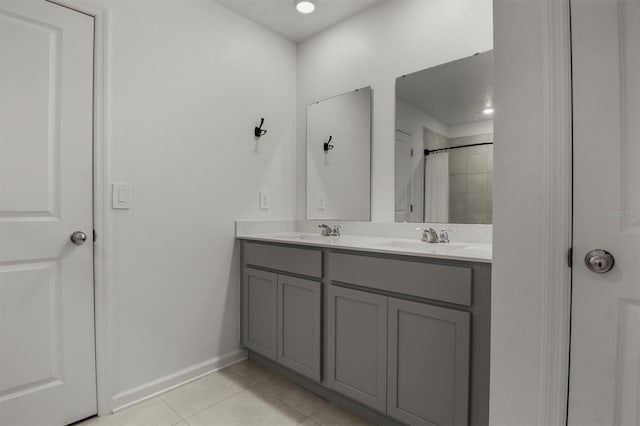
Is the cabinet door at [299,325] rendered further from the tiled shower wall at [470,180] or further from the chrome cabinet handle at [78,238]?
the chrome cabinet handle at [78,238]

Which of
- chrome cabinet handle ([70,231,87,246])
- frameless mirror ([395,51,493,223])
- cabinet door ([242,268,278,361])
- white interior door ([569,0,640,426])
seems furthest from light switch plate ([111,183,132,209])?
white interior door ([569,0,640,426])

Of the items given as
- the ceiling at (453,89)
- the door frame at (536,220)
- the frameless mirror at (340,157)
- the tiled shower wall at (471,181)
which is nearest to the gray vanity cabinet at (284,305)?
the frameless mirror at (340,157)

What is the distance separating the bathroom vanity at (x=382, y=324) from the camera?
128 centimetres

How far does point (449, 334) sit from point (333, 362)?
2.23 ft

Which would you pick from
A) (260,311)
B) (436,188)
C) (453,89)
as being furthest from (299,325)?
(453,89)

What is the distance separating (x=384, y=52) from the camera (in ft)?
7.17

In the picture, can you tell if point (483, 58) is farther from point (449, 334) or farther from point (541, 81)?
point (449, 334)

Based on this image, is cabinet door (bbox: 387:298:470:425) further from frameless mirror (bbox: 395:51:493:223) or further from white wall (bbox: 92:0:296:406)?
white wall (bbox: 92:0:296:406)

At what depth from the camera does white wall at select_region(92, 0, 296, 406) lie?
179cm

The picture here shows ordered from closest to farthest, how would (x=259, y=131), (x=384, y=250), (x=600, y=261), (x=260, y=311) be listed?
1. (x=600, y=261)
2. (x=384, y=250)
3. (x=260, y=311)
4. (x=259, y=131)

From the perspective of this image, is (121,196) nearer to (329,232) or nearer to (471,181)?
(329,232)

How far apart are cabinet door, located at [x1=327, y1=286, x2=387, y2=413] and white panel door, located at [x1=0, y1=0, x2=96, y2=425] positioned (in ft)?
4.08

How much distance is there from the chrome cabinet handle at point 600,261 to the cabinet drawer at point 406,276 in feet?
1.31

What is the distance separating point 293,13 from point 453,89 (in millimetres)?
1249
